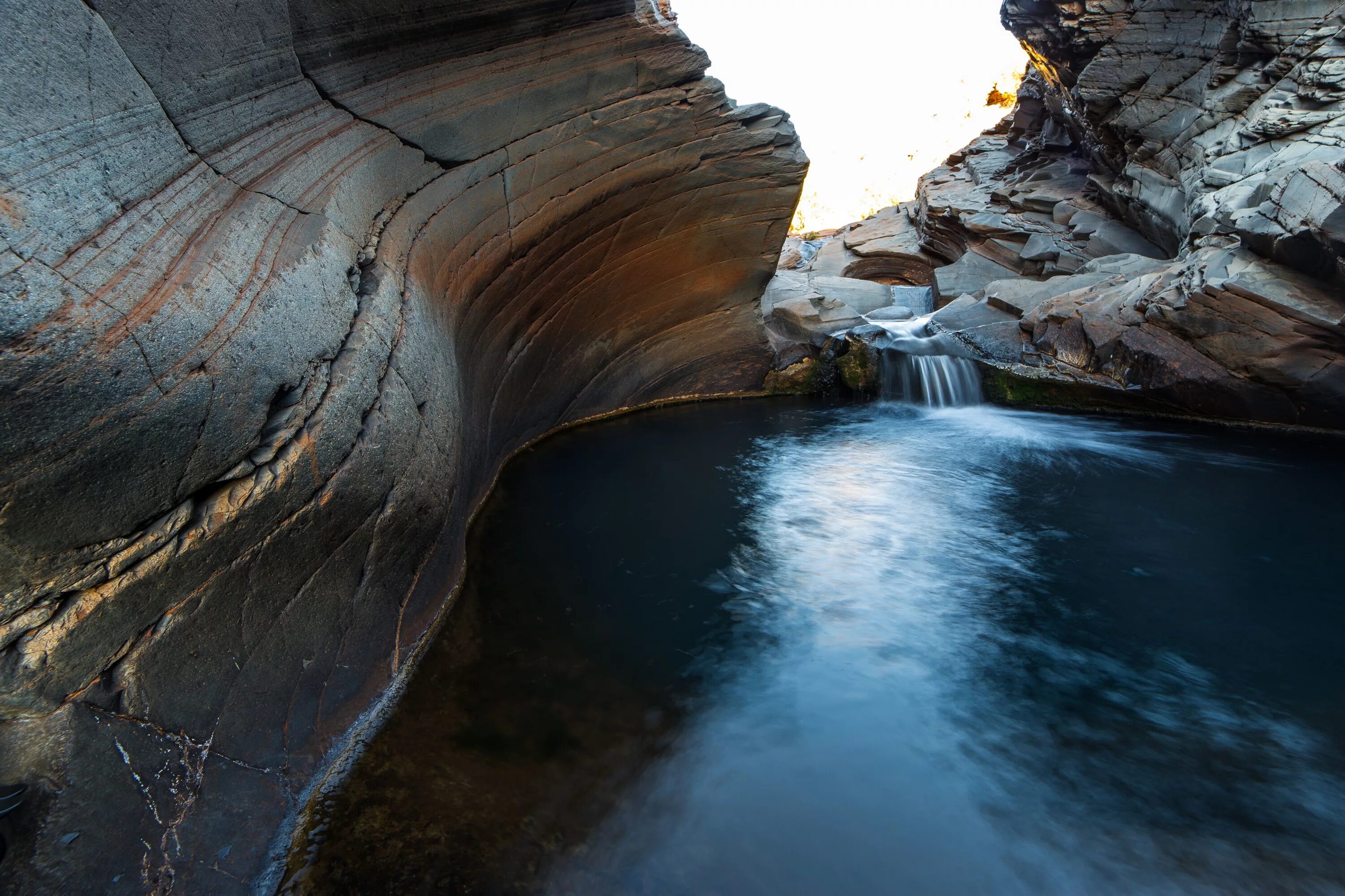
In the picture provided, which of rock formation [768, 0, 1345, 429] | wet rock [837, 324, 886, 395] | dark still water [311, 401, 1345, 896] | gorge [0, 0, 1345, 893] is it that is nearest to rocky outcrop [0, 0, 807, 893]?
gorge [0, 0, 1345, 893]

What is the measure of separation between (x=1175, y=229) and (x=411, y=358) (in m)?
11.0

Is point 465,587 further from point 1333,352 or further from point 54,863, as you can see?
point 1333,352

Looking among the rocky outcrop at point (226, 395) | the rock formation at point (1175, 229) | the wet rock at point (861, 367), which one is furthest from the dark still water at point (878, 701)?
the wet rock at point (861, 367)

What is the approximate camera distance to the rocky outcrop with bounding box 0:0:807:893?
6.93 ft

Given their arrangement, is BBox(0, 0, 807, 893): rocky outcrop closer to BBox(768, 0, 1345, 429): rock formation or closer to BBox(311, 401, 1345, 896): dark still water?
BBox(311, 401, 1345, 896): dark still water

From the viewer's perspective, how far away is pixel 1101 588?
471cm

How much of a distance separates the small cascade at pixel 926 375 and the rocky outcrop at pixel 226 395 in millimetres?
6162

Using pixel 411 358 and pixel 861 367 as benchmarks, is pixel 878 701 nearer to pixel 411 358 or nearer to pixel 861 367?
→ pixel 411 358

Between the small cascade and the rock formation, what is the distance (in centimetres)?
26

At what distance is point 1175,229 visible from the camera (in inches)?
412

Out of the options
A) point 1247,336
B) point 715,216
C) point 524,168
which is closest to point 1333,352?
point 1247,336

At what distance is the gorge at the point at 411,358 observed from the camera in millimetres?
2215

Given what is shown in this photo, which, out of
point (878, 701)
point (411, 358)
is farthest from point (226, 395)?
point (878, 701)

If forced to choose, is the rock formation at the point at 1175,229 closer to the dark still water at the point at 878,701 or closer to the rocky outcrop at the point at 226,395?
the dark still water at the point at 878,701
